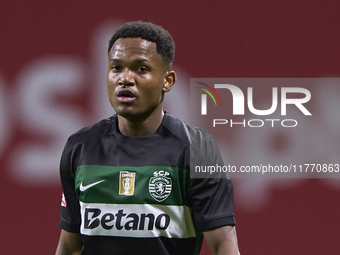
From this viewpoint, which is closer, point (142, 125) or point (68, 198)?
point (142, 125)

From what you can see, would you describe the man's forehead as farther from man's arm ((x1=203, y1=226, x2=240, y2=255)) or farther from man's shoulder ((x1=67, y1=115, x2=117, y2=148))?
man's arm ((x1=203, y1=226, x2=240, y2=255))

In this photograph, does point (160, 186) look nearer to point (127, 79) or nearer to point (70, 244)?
point (127, 79)

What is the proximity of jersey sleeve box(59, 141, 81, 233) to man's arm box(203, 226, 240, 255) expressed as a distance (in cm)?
58

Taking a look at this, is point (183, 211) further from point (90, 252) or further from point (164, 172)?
point (90, 252)

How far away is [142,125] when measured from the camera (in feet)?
6.25

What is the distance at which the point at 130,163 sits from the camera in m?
1.87

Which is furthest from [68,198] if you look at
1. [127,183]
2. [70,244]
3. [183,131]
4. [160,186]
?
[183,131]

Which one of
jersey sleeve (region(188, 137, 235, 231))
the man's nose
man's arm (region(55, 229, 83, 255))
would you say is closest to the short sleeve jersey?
jersey sleeve (region(188, 137, 235, 231))

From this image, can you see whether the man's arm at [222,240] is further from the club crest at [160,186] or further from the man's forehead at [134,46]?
the man's forehead at [134,46]

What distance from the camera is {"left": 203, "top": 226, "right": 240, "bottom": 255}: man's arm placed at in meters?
1.78

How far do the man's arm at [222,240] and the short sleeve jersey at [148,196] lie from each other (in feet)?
0.09

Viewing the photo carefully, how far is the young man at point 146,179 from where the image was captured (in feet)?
5.92

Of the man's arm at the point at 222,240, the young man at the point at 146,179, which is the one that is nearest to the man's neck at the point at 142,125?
the young man at the point at 146,179

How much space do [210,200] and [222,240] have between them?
0.16 meters
